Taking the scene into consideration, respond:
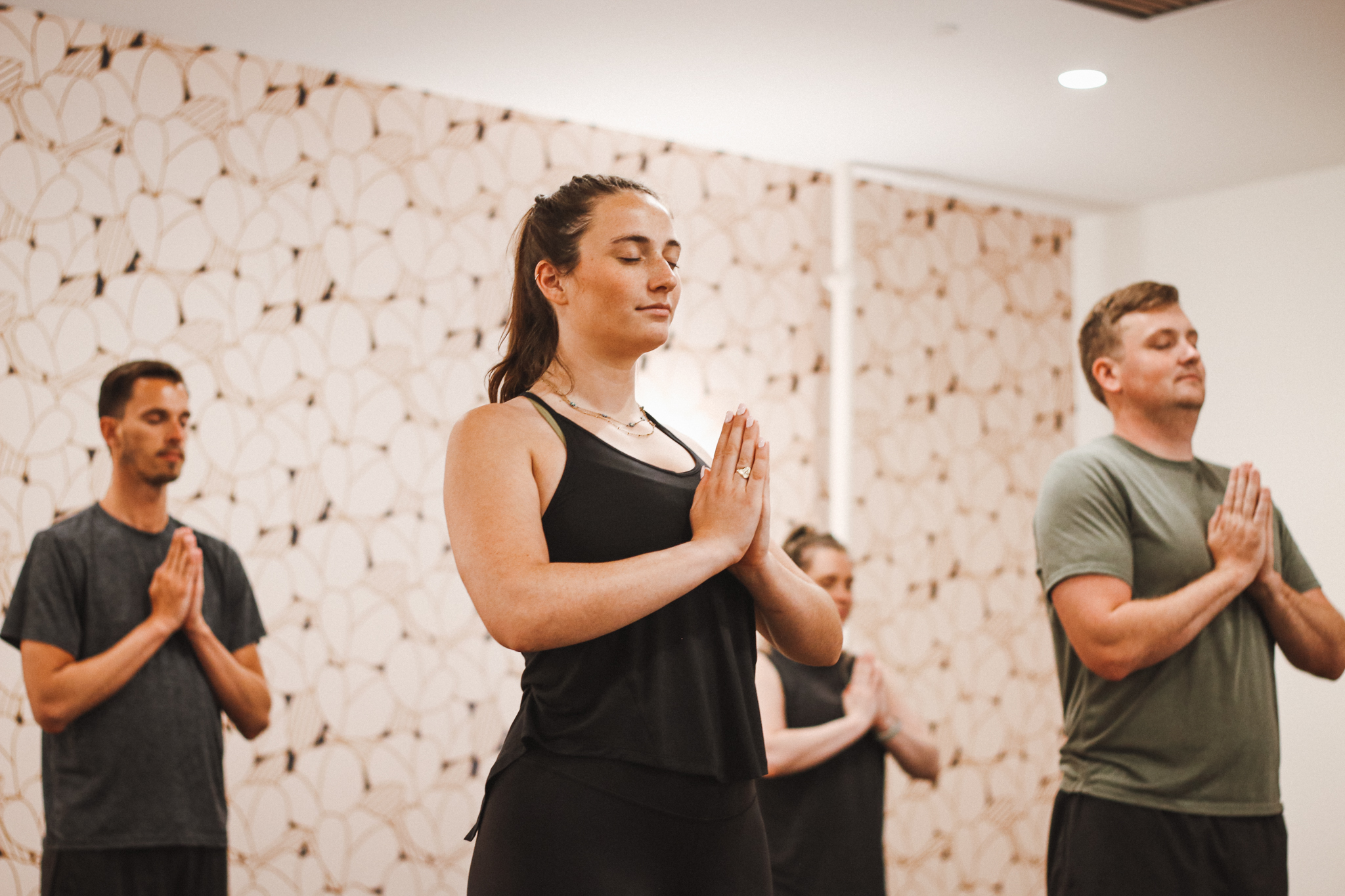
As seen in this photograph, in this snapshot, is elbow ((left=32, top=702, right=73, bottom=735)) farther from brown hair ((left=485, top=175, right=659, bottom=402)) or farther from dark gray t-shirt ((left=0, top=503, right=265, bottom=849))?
brown hair ((left=485, top=175, right=659, bottom=402))

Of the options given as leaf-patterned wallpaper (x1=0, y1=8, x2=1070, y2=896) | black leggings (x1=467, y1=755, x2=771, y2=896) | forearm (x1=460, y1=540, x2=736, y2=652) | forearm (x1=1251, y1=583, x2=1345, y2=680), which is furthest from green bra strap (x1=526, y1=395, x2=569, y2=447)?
leaf-patterned wallpaper (x1=0, y1=8, x2=1070, y2=896)

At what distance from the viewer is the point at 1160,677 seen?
2082 mm

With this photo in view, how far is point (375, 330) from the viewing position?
11.7 feet

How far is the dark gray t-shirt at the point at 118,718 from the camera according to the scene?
2.38 metres

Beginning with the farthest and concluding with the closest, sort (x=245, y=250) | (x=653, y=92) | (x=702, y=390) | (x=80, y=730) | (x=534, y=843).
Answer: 1. (x=702, y=390)
2. (x=653, y=92)
3. (x=245, y=250)
4. (x=80, y=730)
5. (x=534, y=843)

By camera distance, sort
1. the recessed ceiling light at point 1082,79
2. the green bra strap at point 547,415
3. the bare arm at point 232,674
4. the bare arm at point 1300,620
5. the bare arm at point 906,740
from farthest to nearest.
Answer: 1. the recessed ceiling light at point 1082,79
2. the bare arm at point 906,740
3. the bare arm at point 232,674
4. the bare arm at point 1300,620
5. the green bra strap at point 547,415

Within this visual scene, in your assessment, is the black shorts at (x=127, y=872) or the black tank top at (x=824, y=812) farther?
the black tank top at (x=824, y=812)

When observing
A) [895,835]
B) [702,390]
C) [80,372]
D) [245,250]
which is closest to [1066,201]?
[702,390]

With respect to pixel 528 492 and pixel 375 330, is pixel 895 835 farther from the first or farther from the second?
pixel 528 492

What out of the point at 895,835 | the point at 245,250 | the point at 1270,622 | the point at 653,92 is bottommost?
the point at 895,835

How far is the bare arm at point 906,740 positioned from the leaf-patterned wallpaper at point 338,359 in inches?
50.6

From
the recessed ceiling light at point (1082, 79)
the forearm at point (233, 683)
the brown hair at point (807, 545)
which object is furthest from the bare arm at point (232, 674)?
the recessed ceiling light at point (1082, 79)

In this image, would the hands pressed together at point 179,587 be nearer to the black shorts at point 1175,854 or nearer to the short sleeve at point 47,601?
the short sleeve at point 47,601

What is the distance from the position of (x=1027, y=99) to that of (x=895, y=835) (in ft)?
7.99
